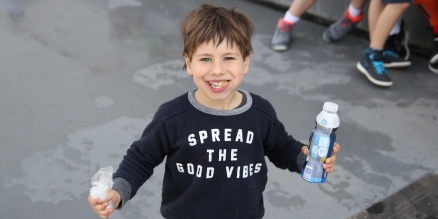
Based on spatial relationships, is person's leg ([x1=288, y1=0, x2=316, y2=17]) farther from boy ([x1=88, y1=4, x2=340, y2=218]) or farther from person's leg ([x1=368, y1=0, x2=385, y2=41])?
boy ([x1=88, y1=4, x2=340, y2=218])

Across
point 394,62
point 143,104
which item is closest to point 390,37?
point 394,62

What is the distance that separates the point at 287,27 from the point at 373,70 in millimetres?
1002

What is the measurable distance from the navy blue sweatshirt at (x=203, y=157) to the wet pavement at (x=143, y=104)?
0.94 metres

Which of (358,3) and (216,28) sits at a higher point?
(216,28)

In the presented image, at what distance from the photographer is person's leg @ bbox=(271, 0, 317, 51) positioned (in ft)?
15.1

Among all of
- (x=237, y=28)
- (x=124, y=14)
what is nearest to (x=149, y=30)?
(x=124, y=14)

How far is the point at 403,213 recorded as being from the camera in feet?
8.68

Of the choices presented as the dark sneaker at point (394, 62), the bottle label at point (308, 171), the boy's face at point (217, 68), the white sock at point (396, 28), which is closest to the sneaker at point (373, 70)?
the dark sneaker at point (394, 62)

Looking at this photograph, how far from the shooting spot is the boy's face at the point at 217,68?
1.67m

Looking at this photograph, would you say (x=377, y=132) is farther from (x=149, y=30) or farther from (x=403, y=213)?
(x=149, y=30)

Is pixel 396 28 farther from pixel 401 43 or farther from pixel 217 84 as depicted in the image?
pixel 217 84

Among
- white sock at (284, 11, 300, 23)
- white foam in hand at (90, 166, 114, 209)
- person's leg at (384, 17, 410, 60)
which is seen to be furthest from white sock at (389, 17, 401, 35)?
white foam in hand at (90, 166, 114, 209)

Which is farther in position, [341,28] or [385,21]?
[341,28]

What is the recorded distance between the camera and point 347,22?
4609 millimetres
